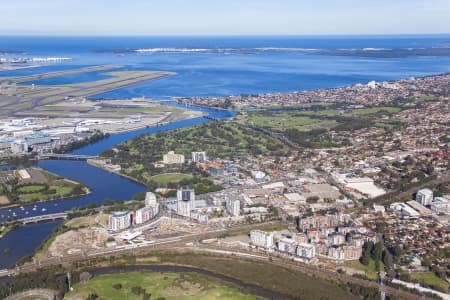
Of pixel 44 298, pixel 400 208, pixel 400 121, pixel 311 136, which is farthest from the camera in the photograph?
pixel 400 121

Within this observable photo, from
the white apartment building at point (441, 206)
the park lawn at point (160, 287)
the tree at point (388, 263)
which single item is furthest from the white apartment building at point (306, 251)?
the white apartment building at point (441, 206)

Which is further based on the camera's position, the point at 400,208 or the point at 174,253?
the point at 400,208

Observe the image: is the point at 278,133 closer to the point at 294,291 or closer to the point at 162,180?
the point at 162,180

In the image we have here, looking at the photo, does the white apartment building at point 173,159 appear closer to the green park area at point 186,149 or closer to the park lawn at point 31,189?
the green park area at point 186,149

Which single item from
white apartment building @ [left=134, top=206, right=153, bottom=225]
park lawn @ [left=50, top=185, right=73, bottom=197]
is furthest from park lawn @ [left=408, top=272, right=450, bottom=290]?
park lawn @ [left=50, top=185, right=73, bottom=197]

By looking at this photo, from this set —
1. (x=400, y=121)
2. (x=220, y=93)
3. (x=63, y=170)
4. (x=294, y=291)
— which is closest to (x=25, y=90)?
(x=220, y=93)

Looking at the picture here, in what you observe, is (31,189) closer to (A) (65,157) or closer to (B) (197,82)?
(A) (65,157)

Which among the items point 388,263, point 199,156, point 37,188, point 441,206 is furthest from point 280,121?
point 388,263
